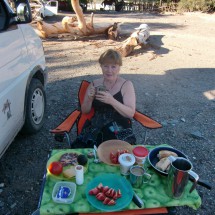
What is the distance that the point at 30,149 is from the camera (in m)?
3.48

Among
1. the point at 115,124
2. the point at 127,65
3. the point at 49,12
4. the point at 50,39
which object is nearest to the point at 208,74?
the point at 127,65

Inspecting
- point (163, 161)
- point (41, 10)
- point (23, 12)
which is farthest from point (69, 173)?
point (41, 10)

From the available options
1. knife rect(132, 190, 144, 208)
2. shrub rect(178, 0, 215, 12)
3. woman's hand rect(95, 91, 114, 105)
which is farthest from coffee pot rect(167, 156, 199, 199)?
shrub rect(178, 0, 215, 12)

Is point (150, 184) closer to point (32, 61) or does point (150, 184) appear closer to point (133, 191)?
point (133, 191)

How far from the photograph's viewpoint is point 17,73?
2836 mm

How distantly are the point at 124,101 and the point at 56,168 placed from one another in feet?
3.67

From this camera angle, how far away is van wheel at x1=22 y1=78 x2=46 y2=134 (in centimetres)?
334

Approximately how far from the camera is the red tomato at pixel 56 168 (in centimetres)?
201

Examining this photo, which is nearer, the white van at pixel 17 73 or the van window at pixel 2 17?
the white van at pixel 17 73

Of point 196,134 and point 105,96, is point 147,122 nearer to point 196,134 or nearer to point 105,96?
point 105,96

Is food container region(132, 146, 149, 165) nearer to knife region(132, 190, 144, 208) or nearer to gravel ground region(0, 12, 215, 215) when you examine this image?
knife region(132, 190, 144, 208)

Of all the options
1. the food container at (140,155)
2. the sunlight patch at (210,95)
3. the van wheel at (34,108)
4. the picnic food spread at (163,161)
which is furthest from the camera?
the sunlight patch at (210,95)

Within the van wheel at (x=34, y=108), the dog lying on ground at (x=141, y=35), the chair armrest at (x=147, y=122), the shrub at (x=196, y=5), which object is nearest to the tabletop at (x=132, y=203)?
the chair armrest at (x=147, y=122)

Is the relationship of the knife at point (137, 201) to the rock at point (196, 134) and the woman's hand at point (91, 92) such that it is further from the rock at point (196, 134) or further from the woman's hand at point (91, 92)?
the rock at point (196, 134)
